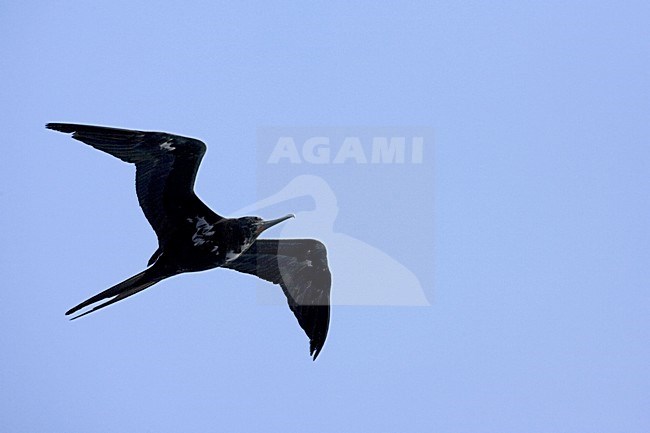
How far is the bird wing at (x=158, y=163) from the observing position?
8.61 meters

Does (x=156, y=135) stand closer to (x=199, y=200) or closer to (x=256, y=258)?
(x=199, y=200)

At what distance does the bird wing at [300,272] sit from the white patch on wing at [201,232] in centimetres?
82

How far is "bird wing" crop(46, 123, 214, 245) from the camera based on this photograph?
8.61 m

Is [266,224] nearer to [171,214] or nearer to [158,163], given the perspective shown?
[171,214]

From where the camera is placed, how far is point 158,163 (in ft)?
29.0

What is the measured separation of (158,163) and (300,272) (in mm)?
2021

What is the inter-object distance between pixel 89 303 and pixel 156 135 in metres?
1.58

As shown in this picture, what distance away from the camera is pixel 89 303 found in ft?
27.4

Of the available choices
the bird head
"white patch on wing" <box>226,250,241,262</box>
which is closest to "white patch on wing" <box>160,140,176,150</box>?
the bird head

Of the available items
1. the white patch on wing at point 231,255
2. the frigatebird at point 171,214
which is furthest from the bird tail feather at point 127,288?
the white patch on wing at point 231,255

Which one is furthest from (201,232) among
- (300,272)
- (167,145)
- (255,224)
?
(300,272)

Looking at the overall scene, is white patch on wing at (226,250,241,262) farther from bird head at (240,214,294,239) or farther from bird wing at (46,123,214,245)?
bird wing at (46,123,214,245)

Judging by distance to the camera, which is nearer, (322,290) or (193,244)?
(193,244)

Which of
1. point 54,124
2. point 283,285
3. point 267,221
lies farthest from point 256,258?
point 54,124
